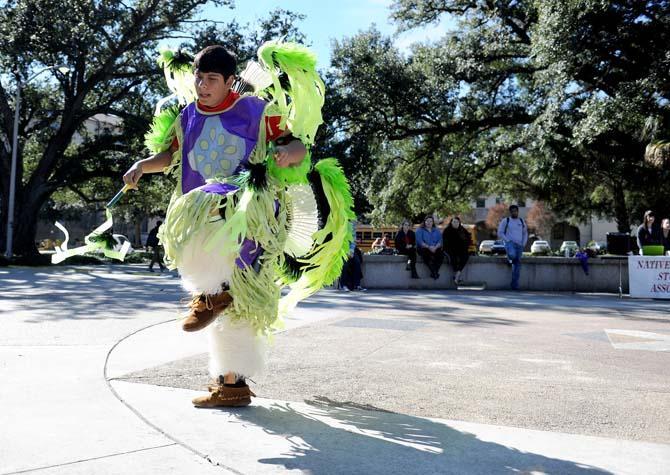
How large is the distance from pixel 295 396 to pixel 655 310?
25.0ft

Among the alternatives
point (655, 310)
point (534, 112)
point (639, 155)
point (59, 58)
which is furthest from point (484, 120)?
point (59, 58)

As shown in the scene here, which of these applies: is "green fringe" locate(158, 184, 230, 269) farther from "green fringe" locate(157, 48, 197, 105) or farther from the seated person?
the seated person

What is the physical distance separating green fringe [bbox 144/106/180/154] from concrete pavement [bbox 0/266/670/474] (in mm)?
1444

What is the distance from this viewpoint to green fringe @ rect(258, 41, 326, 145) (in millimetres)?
3740

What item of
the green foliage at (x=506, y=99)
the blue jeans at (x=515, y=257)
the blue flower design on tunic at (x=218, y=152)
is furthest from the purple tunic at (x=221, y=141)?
the green foliage at (x=506, y=99)

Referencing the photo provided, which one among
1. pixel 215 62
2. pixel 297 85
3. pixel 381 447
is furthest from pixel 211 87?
pixel 381 447

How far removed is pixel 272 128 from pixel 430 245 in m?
10.0

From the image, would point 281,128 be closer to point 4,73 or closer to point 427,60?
point 427,60

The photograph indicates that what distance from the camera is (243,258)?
343 centimetres

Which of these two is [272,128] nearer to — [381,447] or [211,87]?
[211,87]

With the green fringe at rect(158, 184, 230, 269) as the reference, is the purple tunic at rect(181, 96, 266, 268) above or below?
above

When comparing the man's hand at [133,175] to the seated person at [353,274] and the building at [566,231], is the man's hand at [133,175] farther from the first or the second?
the building at [566,231]

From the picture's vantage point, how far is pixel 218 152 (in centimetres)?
362

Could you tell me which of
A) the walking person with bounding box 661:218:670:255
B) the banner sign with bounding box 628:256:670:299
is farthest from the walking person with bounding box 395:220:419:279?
the walking person with bounding box 661:218:670:255
